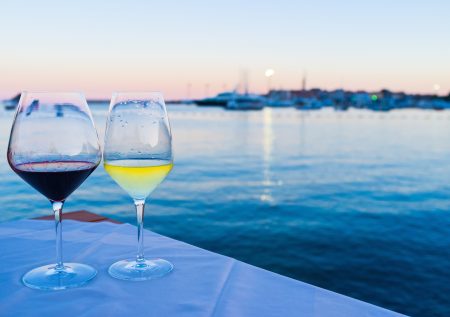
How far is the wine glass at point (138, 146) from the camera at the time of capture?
884 millimetres

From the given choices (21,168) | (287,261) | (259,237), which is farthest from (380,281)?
(21,168)

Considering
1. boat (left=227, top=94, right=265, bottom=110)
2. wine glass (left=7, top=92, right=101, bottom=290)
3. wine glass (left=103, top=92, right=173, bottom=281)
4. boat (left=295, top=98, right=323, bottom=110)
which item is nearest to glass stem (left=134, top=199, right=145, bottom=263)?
wine glass (left=103, top=92, right=173, bottom=281)

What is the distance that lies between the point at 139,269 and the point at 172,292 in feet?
0.42

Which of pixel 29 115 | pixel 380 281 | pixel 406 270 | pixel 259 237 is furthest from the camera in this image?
pixel 259 237

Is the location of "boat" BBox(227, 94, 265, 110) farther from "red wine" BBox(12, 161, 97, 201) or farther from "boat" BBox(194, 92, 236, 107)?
"red wine" BBox(12, 161, 97, 201)

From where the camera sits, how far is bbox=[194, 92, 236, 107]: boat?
112 m

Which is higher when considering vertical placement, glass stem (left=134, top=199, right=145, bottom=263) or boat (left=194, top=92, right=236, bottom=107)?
boat (left=194, top=92, right=236, bottom=107)

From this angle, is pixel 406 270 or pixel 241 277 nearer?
pixel 241 277

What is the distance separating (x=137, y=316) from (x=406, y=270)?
573 cm

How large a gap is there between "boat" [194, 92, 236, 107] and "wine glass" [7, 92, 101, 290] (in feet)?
354

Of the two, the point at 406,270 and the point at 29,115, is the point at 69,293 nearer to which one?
the point at 29,115

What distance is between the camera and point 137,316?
682 mm

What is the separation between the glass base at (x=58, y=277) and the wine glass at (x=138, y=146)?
0.05 metres

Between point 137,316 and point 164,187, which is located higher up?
point 137,316
